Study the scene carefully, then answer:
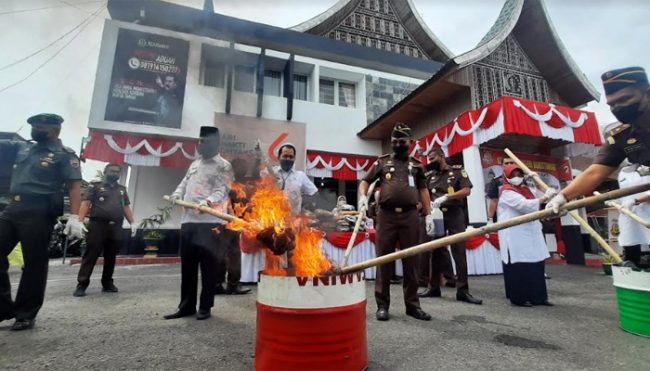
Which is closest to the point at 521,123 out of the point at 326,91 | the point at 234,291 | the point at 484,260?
the point at 484,260

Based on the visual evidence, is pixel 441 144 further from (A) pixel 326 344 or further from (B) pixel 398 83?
(A) pixel 326 344

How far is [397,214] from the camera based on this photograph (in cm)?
353

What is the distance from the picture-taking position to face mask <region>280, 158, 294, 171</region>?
13.3ft

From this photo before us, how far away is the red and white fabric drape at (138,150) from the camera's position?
10.1 meters

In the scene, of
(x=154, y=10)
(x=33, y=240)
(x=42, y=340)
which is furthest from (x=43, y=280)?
(x=154, y=10)

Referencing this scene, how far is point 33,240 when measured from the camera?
10.1 feet

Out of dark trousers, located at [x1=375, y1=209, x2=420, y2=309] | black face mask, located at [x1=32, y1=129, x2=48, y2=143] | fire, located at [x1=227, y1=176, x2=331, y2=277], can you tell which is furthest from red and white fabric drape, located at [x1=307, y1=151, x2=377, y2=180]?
fire, located at [x1=227, y1=176, x2=331, y2=277]

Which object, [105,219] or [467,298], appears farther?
[105,219]

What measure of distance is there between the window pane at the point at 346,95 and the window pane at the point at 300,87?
1.72 m

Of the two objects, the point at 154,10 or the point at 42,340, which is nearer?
the point at 42,340

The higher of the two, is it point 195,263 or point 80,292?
point 195,263

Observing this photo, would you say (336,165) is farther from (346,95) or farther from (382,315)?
(382,315)

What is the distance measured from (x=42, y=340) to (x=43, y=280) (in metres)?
0.72

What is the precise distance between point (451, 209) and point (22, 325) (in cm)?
521
